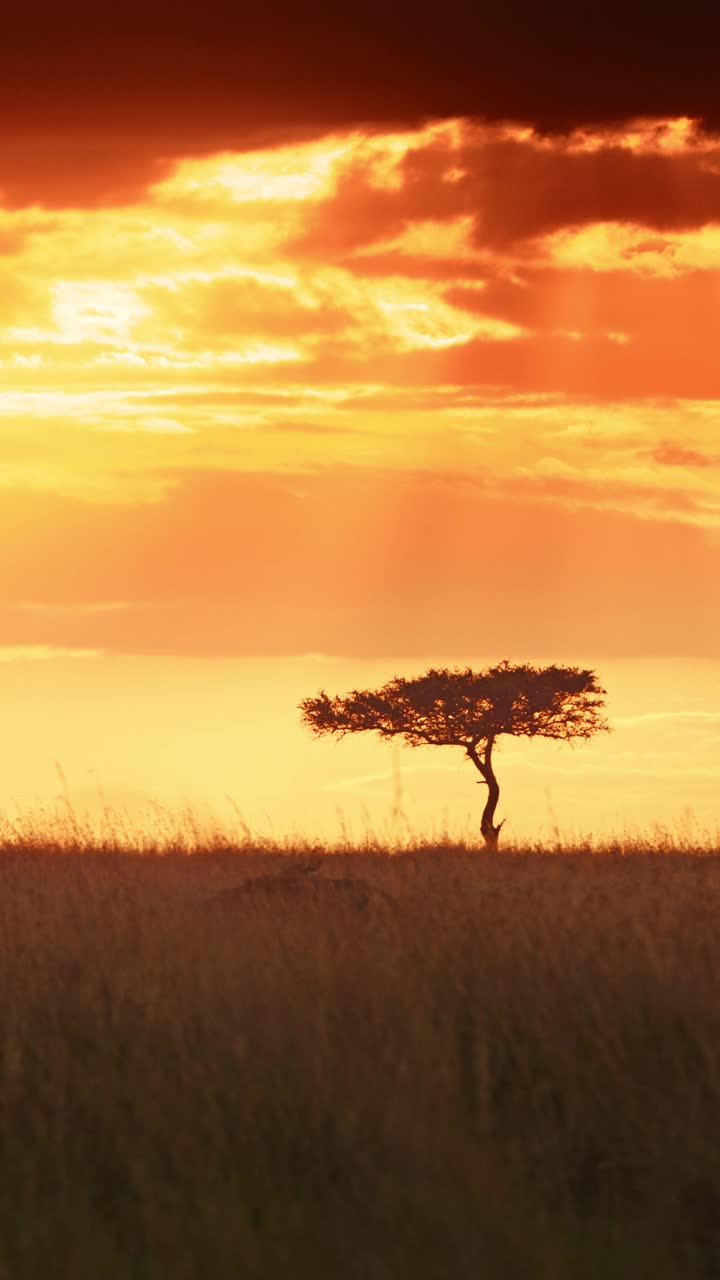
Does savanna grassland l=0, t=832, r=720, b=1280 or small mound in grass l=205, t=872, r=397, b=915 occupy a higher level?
small mound in grass l=205, t=872, r=397, b=915

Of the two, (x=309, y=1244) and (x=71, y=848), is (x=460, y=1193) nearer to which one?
(x=309, y=1244)

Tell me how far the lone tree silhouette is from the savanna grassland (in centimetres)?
2331

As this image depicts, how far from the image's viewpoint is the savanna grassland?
5973mm

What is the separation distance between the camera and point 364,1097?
7.17m

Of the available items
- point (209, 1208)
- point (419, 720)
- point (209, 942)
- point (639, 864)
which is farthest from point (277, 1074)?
point (419, 720)

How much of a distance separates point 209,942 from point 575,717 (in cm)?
2616

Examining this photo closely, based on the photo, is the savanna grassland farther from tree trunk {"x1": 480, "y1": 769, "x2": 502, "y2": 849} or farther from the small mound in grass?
tree trunk {"x1": 480, "y1": 769, "x2": 502, "y2": 849}

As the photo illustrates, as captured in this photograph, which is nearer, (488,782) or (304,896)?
(304,896)

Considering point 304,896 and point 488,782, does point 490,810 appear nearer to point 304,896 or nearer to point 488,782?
point 488,782

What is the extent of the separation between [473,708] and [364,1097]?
27.8m

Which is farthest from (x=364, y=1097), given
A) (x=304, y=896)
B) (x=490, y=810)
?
(x=490, y=810)

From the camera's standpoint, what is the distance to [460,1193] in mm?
6242

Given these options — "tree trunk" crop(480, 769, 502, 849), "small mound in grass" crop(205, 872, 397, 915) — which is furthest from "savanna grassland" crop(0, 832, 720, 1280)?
"tree trunk" crop(480, 769, 502, 849)

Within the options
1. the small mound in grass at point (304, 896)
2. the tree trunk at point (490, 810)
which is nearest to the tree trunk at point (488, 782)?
the tree trunk at point (490, 810)
